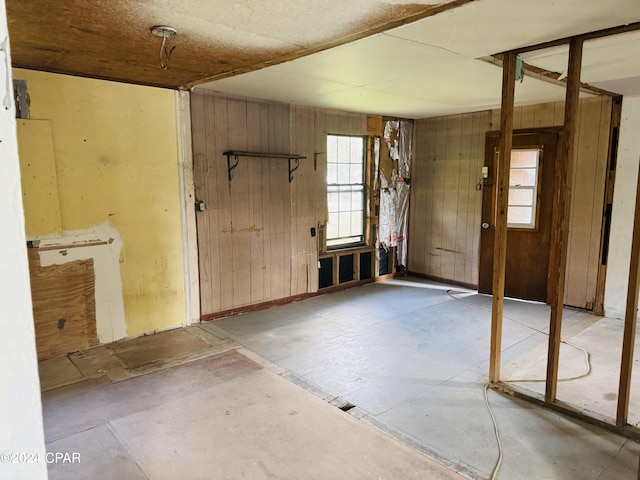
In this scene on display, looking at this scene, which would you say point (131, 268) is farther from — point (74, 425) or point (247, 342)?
point (74, 425)

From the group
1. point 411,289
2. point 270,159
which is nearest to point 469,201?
point 411,289

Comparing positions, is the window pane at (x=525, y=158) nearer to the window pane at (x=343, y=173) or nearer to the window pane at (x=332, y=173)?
the window pane at (x=343, y=173)

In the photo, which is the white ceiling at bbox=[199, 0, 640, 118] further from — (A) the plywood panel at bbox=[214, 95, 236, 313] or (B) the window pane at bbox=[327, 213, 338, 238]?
(B) the window pane at bbox=[327, 213, 338, 238]

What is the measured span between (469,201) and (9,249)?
18.3 feet

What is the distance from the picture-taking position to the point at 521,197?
16.4 feet

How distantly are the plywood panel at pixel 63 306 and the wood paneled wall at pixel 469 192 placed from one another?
4.41 metres

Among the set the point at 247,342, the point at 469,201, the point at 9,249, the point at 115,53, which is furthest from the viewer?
the point at 469,201

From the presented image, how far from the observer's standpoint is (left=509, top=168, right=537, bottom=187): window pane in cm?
489

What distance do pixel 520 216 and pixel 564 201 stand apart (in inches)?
105

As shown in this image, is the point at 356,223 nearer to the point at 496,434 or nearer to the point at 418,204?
the point at 418,204

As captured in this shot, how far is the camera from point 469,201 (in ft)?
18.4

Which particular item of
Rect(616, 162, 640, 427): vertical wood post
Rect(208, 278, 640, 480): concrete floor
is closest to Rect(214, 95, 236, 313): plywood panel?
Rect(208, 278, 640, 480): concrete floor

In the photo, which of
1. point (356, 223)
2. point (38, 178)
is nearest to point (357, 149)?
point (356, 223)

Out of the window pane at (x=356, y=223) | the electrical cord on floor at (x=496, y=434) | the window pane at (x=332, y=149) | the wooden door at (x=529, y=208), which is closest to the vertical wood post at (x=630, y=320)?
the electrical cord on floor at (x=496, y=434)
